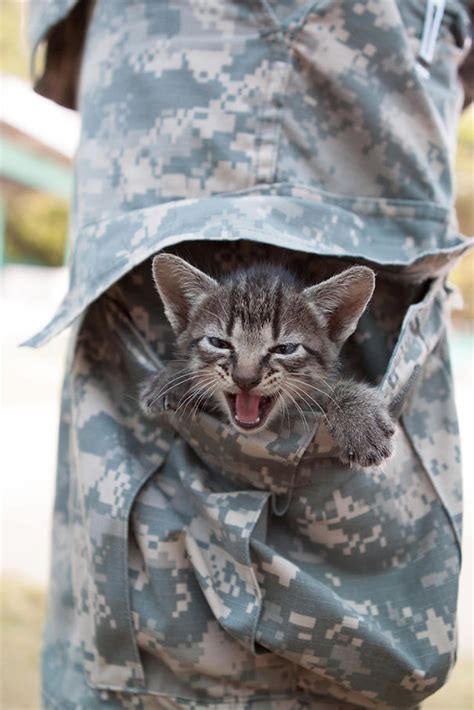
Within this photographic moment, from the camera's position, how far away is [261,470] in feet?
6.43

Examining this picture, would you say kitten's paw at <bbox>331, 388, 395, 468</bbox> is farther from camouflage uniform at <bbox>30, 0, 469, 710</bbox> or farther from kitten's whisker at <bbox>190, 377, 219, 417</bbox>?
kitten's whisker at <bbox>190, 377, 219, 417</bbox>

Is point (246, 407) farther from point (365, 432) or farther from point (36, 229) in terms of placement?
point (36, 229)

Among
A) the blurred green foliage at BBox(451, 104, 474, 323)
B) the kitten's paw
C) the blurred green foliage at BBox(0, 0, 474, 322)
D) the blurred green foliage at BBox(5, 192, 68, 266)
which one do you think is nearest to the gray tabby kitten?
the kitten's paw

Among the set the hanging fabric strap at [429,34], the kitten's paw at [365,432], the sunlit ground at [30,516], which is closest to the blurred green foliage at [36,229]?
the sunlit ground at [30,516]

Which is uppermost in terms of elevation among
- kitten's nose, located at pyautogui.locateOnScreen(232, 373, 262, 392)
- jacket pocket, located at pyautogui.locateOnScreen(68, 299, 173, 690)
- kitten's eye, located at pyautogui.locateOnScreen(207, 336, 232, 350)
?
kitten's eye, located at pyautogui.locateOnScreen(207, 336, 232, 350)

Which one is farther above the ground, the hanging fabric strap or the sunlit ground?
the hanging fabric strap

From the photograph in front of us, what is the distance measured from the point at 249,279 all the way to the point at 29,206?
17626 mm

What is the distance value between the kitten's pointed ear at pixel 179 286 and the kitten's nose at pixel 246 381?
291 mm

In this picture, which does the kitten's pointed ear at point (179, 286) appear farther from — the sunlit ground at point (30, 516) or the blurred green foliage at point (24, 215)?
the blurred green foliage at point (24, 215)

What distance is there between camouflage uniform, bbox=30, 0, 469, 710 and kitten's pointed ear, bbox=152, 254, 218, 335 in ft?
0.24

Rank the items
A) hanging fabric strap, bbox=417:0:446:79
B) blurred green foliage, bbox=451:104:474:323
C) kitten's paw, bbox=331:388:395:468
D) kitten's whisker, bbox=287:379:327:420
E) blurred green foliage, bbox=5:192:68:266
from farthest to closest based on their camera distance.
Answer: blurred green foliage, bbox=5:192:68:266, blurred green foliage, bbox=451:104:474:323, hanging fabric strap, bbox=417:0:446:79, kitten's whisker, bbox=287:379:327:420, kitten's paw, bbox=331:388:395:468

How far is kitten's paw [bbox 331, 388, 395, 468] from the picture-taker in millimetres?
1882

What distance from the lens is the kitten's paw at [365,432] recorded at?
1882 millimetres

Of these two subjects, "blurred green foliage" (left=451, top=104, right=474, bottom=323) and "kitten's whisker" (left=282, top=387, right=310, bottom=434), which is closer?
"kitten's whisker" (left=282, top=387, right=310, bottom=434)
